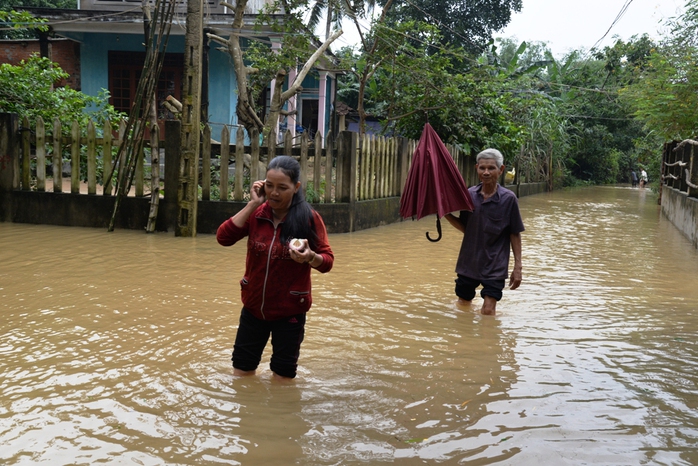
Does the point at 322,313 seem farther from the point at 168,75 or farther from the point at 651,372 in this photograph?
the point at 168,75

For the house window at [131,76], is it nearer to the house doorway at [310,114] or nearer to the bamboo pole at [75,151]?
the bamboo pole at [75,151]

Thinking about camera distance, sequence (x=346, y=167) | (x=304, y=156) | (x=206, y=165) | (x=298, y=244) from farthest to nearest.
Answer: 1. (x=346, y=167)
2. (x=304, y=156)
3. (x=206, y=165)
4. (x=298, y=244)

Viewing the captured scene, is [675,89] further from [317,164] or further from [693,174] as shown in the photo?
[317,164]

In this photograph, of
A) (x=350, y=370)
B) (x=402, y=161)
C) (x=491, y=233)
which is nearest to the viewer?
(x=350, y=370)

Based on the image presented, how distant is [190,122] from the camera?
973 centimetres

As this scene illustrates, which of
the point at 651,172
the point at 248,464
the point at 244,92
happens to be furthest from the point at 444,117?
the point at 651,172

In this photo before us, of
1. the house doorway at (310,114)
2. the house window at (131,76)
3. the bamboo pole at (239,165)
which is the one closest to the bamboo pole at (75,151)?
the bamboo pole at (239,165)

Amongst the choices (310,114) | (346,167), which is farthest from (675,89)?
(310,114)

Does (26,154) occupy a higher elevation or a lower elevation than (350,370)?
higher

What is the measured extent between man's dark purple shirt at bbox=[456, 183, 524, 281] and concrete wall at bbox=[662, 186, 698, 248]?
22.4 ft

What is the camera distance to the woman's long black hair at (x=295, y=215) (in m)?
3.68

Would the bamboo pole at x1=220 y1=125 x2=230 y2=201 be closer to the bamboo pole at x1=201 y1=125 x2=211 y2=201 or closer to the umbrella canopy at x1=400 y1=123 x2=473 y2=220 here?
the bamboo pole at x1=201 y1=125 x2=211 y2=201

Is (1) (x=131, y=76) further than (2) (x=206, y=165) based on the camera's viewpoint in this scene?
Yes

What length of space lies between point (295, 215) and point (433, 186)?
2.69m
